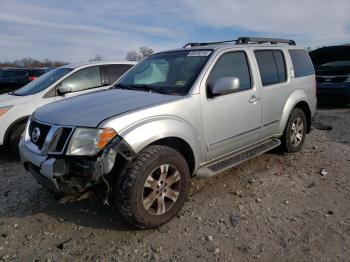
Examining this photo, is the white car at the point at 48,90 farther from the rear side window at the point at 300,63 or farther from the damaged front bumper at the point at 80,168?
the rear side window at the point at 300,63

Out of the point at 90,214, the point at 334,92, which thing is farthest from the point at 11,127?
the point at 334,92

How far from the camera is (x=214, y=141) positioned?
12.3 ft

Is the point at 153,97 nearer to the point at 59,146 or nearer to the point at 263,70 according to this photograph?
the point at 59,146

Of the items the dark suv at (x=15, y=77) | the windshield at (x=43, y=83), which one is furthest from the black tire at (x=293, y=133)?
the dark suv at (x=15, y=77)

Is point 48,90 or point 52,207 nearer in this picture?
point 52,207

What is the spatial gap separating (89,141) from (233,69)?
2.11m

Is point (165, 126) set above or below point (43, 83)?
below

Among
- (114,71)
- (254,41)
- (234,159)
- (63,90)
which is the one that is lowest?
(234,159)

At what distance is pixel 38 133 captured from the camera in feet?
10.8

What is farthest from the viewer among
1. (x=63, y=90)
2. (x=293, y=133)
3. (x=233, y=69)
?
(x=63, y=90)

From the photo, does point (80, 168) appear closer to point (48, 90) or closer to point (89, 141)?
point (89, 141)

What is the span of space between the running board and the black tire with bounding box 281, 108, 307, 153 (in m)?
0.28

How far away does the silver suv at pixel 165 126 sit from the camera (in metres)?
2.88

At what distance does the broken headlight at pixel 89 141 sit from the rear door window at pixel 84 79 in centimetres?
343
